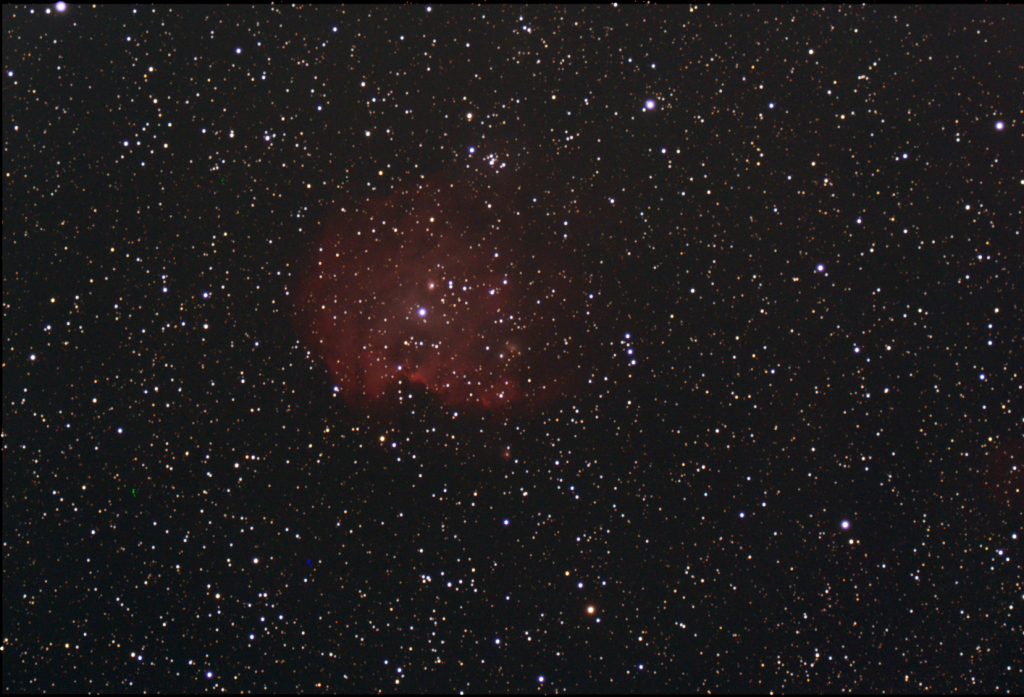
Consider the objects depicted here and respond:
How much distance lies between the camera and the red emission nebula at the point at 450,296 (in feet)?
1.10

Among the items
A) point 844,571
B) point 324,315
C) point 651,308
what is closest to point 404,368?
point 324,315

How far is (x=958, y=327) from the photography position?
37 centimetres

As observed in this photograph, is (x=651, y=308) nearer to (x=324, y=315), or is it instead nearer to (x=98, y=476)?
(x=324, y=315)

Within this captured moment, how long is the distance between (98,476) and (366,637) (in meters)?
0.20

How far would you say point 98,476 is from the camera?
1.12ft

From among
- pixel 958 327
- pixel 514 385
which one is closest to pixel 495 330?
pixel 514 385

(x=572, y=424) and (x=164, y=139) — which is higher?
(x=164, y=139)

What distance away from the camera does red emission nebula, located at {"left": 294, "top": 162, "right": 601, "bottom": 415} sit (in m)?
0.34

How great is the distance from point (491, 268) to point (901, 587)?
35 cm

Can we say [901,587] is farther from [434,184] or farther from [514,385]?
[434,184]

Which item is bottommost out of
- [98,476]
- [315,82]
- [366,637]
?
[366,637]

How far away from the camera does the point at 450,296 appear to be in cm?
34

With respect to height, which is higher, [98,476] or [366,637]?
A: [98,476]

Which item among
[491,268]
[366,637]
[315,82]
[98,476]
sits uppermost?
[315,82]
